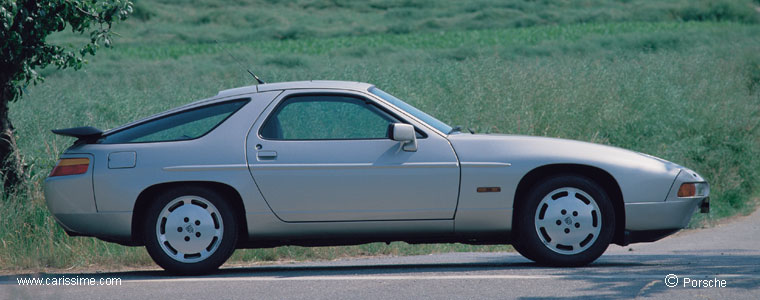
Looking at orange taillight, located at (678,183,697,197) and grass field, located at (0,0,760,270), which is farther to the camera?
grass field, located at (0,0,760,270)

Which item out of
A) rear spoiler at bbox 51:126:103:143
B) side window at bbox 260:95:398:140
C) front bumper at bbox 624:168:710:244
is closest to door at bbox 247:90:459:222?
side window at bbox 260:95:398:140

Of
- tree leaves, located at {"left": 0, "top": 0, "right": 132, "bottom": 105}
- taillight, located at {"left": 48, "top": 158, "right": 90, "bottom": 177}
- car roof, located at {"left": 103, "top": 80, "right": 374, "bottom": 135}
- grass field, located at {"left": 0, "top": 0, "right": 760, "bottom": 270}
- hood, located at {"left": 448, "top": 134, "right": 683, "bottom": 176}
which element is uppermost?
tree leaves, located at {"left": 0, "top": 0, "right": 132, "bottom": 105}

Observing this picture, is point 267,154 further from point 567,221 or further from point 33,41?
point 33,41

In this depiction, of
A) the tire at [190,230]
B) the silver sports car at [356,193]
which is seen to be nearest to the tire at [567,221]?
the silver sports car at [356,193]

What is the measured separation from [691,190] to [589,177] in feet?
2.65

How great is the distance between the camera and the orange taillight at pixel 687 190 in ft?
24.8

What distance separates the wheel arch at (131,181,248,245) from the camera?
7.50m

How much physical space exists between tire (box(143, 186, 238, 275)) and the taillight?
645 mm

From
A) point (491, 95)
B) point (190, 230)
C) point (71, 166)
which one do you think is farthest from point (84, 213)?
point (491, 95)

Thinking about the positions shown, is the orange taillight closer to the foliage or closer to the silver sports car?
the silver sports car

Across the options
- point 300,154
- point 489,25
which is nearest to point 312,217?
point 300,154

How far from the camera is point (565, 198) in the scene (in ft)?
24.5

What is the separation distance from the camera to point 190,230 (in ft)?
24.3

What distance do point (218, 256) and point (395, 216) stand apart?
139 centimetres
